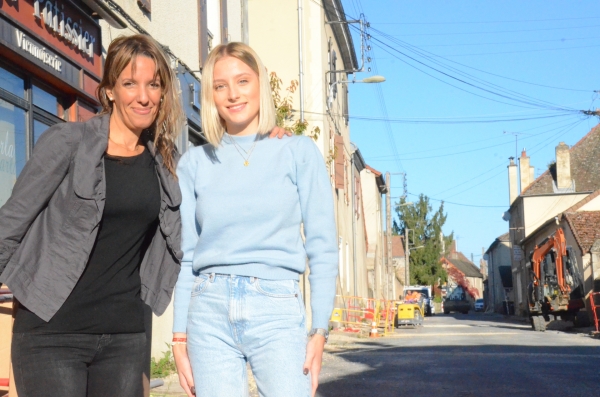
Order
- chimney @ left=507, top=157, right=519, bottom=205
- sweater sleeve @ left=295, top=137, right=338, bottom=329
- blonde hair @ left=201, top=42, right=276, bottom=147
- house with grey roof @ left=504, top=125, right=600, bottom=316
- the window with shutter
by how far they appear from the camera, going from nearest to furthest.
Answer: sweater sleeve @ left=295, top=137, right=338, bottom=329 < blonde hair @ left=201, top=42, right=276, bottom=147 < the window with shutter < house with grey roof @ left=504, top=125, right=600, bottom=316 < chimney @ left=507, top=157, right=519, bottom=205

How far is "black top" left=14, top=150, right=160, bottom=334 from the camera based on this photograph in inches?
114

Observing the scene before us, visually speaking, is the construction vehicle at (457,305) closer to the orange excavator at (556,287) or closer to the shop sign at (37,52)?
the orange excavator at (556,287)

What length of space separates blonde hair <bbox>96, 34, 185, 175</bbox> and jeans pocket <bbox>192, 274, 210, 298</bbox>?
1.73 ft

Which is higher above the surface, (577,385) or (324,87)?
(324,87)

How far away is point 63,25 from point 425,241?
8209 centimetres

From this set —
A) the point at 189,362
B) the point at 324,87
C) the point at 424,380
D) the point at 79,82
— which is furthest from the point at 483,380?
the point at 324,87

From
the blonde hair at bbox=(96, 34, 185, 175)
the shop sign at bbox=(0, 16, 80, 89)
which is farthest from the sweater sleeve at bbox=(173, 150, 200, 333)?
the shop sign at bbox=(0, 16, 80, 89)

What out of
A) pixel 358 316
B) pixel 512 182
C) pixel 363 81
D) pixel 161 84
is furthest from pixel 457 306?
pixel 161 84

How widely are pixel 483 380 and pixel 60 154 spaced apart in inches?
319

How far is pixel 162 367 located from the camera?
406 inches

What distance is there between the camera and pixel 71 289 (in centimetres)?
290

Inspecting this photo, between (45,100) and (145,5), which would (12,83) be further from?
(145,5)

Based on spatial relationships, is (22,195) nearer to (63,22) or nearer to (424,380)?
(63,22)

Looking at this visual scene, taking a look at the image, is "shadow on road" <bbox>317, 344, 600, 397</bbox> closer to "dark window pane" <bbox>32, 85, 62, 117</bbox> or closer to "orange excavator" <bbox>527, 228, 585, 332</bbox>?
"dark window pane" <bbox>32, 85, 62, 117</bbox>
